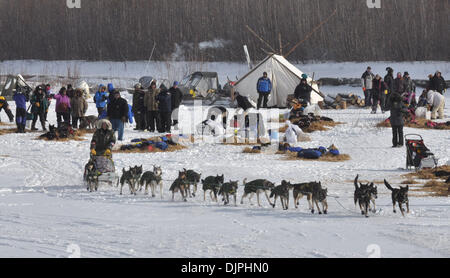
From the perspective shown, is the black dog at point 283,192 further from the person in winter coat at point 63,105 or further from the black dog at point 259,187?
the person in winter coat at point 63,105

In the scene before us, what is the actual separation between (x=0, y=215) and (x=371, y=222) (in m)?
4.52

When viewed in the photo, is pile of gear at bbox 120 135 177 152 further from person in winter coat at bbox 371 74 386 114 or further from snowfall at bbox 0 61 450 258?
person in winter coat at bbox 371 74 386 114

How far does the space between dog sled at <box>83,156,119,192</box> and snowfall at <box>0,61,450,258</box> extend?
16 cm

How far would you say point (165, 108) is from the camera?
60.0 ft

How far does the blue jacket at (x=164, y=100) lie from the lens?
59.8 feet

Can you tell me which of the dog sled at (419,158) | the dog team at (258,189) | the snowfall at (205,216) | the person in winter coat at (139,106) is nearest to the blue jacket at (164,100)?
the person in winter coat at (139,106)

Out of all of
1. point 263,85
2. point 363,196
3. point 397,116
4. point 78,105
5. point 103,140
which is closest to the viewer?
point 363,196

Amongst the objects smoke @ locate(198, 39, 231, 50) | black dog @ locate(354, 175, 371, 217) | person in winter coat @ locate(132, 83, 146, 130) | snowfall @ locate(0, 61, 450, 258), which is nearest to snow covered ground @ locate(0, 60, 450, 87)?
smoke @ locate(198, 39, 231, 50)

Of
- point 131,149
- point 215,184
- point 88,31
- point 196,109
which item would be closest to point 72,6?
point 88,31

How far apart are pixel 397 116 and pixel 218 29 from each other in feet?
109

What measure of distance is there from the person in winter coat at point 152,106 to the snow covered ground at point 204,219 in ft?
12.2

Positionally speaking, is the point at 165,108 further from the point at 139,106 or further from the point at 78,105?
the point at 78,105

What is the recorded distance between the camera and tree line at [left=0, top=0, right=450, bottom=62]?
4300cm

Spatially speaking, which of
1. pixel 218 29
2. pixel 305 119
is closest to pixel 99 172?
pixel 305 119
